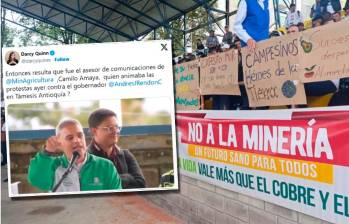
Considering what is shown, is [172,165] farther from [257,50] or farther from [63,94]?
[257,50]

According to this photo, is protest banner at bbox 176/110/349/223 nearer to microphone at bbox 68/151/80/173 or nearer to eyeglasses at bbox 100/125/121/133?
eyeglasses at bbox 100/125/121/133

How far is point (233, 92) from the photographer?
4328mm

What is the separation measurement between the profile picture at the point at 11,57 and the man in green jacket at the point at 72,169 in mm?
821

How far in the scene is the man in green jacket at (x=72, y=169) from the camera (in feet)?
15.5

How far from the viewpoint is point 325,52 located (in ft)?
10.2

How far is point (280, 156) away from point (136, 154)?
1.92 m

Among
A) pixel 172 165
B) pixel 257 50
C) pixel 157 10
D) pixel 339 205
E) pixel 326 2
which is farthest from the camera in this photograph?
pixel 157 10

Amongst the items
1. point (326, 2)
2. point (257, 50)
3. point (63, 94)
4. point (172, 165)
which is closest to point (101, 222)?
point (172, 165)

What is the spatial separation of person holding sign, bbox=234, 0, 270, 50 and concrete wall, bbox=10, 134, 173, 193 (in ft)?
4.99

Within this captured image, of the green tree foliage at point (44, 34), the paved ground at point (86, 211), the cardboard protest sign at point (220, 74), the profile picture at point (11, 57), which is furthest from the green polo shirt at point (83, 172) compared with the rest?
the green tree foliage at point (44, 34)

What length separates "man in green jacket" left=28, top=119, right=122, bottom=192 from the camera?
186 inches

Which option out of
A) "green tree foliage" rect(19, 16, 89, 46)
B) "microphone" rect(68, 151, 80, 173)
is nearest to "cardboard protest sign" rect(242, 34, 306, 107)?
"microphone" rect(68, 151, 80, 173)

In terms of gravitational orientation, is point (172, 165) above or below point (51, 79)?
below

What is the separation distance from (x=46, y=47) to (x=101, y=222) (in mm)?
2436
